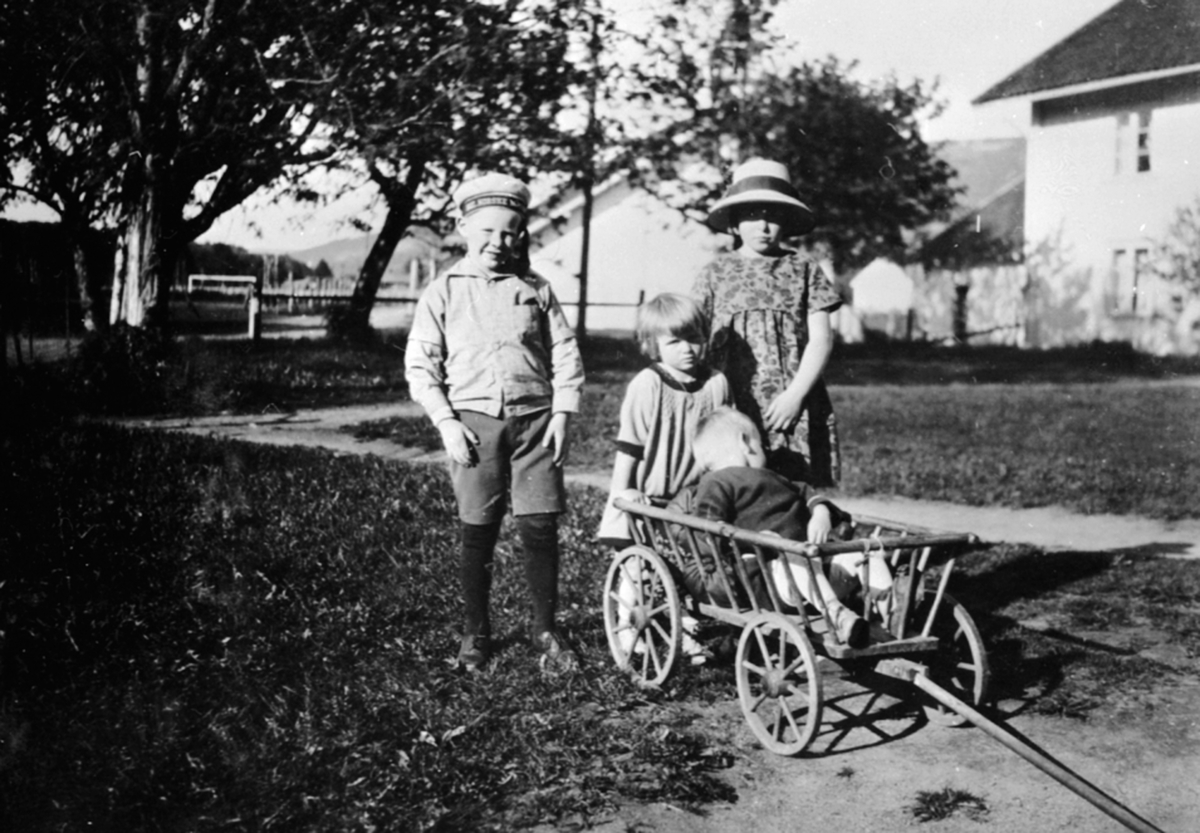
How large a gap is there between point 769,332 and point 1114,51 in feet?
69.2

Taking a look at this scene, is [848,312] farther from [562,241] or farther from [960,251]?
[562,241]

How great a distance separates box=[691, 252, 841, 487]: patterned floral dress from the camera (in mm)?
4453

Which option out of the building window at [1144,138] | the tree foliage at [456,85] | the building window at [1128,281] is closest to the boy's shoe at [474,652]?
the tree foliage at [456,85]

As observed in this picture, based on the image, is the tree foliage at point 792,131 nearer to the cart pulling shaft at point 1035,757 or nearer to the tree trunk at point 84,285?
the tree trunk at point 84,285

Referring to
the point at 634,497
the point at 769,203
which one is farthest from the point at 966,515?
the point at 634,497

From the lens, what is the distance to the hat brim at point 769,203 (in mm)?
4379

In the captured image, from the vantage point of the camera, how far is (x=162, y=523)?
5508 millimetres

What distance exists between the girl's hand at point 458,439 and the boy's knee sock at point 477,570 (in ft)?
0.95

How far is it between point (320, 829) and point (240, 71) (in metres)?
7.86

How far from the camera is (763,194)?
4.38 meters

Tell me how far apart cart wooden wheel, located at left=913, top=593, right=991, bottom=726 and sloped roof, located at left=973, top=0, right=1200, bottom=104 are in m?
17.9

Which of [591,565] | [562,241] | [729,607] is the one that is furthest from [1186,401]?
[562,241]

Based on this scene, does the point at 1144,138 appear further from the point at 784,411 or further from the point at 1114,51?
the point at 784,411

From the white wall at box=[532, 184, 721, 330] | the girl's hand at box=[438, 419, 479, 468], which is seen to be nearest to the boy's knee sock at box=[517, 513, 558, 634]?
the girl's hand at box=[438, 419, 479, 468]
